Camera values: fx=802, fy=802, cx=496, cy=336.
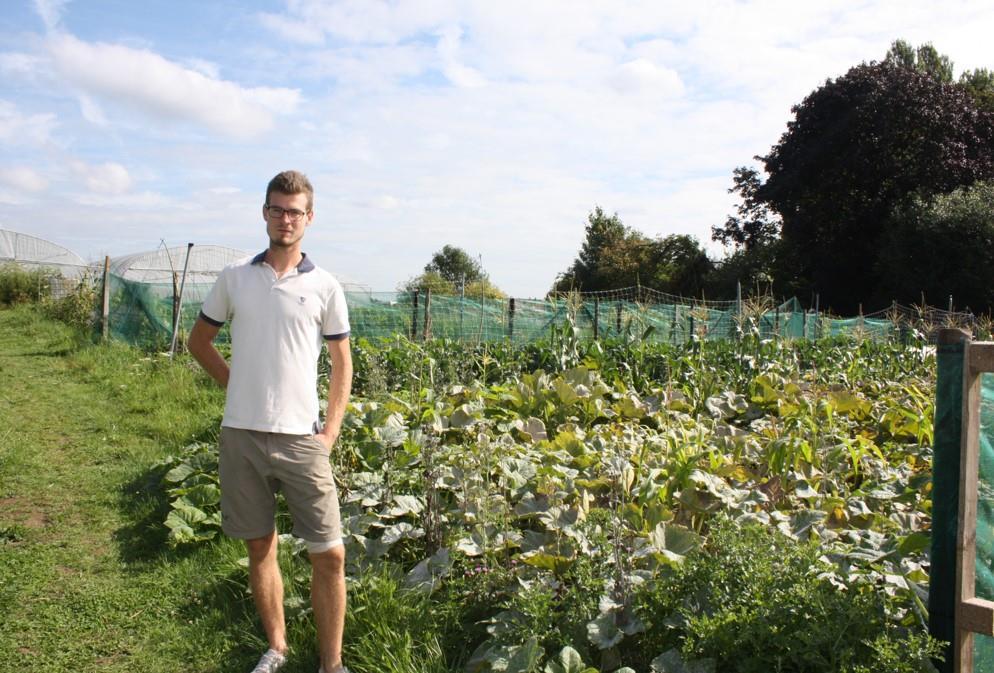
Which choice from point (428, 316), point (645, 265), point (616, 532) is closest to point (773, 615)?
point (616, 532)

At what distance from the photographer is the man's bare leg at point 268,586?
2.83 metres

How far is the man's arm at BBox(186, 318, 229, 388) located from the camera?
291 cm

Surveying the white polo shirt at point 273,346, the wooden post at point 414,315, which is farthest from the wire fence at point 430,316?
the white polo shirt at point 273,346

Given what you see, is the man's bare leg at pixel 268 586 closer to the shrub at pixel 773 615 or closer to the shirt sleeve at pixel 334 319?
the shirt sleeve at pixel 334 319

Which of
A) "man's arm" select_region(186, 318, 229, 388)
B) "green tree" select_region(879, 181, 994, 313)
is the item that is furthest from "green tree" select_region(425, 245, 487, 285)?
"man's arm" select_region(186, 318, 229, 388)

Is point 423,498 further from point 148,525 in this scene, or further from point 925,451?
point 925,451

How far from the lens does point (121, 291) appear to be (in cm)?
1252

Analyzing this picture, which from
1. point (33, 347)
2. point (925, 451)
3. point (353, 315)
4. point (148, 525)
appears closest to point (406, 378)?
point (148, 525)

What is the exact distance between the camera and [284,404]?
2.68 metres

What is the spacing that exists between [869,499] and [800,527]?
850mm

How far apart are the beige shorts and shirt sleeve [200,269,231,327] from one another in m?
0.40

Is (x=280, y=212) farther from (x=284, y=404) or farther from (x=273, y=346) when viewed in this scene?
(x=284, y=404)

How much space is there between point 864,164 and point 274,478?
93.3 feet

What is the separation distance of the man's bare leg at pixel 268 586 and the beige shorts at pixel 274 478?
75 millimetres
